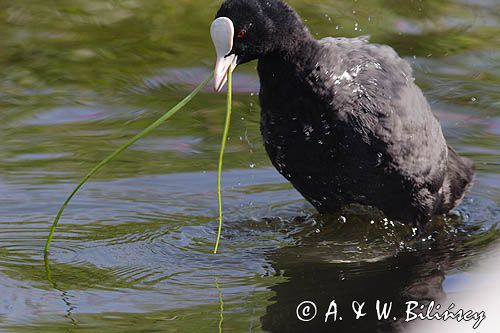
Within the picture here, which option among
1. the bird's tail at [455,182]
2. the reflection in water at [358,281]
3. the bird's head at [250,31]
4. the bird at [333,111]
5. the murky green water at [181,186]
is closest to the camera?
the reflection in water at [358,281]

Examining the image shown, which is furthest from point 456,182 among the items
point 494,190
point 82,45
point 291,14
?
point 82,45

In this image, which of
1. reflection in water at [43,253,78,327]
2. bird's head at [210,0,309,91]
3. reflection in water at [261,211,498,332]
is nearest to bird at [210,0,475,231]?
bird's head at [210,0,309,91]

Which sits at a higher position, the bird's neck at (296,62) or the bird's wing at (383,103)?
A: the bird's neck at (296,62)

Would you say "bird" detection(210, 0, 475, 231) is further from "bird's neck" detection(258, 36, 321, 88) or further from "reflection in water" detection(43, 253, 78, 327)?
"reflection in water" detection(43, 253, 78, 327)

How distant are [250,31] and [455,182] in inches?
50.2

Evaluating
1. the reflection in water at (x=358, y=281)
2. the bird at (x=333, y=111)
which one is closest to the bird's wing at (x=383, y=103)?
the bird at (x=333, y=111)

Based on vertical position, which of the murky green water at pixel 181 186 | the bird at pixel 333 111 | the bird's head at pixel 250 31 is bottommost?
the murky green water at pixel 181 186

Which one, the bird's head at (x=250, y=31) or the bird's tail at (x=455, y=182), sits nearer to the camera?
the bird's head at (x=250, y=31)

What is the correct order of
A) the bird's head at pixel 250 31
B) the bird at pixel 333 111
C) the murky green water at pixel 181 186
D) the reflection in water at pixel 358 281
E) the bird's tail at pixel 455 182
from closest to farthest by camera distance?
the reflection in water at pixel 358 281 → the murky green water at pixel 181 186 → the bird's head at pixel 250 31 → the bird at pixel 333 111 → the bird's tail at pixel 455 182

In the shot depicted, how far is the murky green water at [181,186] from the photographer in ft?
13.3

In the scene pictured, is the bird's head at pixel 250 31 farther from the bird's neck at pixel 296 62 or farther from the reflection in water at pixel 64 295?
the reflection in water at pixel 64 295

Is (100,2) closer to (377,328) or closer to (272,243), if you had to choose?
(272,243)

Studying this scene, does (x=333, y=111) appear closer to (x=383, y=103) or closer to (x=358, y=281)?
(x=383, y=103)

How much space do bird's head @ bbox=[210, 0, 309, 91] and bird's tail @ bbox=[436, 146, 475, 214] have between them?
3.30 feet
